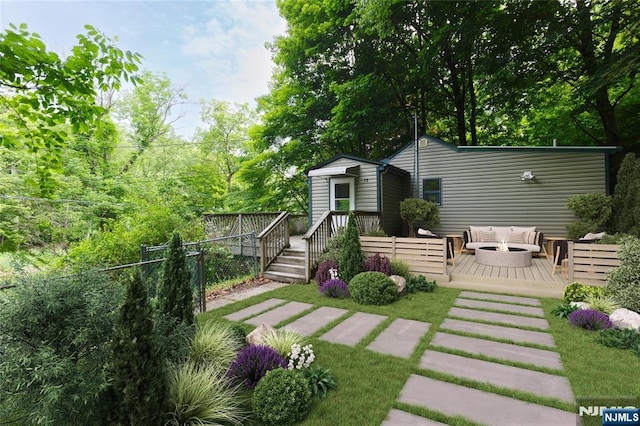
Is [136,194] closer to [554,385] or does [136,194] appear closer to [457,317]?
[457,317]

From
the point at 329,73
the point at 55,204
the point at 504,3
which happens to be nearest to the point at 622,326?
the point at 504,3

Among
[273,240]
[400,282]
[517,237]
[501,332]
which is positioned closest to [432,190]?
[517,237]

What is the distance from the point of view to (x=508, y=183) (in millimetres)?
8969

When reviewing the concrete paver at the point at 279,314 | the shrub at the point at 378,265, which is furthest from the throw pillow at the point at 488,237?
the concrete paver at the point at 279,314

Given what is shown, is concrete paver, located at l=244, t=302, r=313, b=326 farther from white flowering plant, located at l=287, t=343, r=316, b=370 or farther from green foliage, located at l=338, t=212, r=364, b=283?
white flowering plant, located at l=287, t=343, r=316, b=370

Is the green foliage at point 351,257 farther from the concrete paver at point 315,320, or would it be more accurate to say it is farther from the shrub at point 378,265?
the concrete paver at point 315,320

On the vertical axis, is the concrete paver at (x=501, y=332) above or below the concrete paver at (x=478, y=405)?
below

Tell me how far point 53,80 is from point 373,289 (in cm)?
489

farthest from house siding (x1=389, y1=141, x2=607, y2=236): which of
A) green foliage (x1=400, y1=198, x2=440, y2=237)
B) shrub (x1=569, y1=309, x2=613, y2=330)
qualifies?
shrub (x1=569, y1=309, x2=613, y2=330)

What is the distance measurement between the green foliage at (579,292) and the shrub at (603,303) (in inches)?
4.2

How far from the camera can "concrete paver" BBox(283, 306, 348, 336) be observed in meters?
4.02

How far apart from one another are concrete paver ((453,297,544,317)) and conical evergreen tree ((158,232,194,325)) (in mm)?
4463

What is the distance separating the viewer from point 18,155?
9656 mm

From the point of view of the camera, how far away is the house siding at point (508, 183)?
26.9ft
